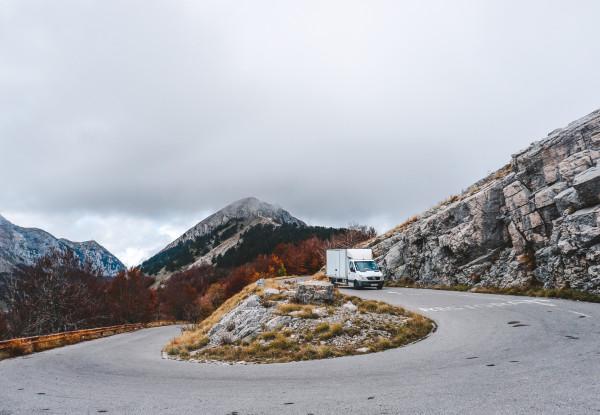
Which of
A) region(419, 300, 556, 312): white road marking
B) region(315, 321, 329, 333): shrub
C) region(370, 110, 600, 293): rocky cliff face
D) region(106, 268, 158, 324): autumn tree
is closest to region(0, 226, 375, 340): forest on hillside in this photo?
region(106, 268, 158, 324): autumn tree

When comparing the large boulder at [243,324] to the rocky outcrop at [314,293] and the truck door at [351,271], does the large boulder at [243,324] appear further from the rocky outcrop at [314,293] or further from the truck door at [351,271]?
the truck door at [351,271]

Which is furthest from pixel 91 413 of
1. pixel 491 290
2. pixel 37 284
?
pixel 37 284

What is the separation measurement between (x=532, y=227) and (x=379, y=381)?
24.3m

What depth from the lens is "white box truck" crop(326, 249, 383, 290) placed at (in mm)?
32906

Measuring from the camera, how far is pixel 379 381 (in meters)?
8.30

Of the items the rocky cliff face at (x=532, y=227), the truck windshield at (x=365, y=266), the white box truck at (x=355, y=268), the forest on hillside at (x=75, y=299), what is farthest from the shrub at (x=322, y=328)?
the forest on hillside at (x=75, y=299)

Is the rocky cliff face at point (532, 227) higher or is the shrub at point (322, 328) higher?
the rocky cliff face at point (532, 227)

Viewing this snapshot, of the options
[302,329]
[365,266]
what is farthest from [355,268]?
[302,329]

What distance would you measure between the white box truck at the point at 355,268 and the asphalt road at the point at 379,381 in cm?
1823

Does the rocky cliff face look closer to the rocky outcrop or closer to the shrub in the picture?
the rocky outcrop

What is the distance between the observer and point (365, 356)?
1176 cm

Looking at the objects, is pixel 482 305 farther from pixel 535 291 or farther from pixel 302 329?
pixel 302 329

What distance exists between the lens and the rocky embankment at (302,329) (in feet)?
43.0

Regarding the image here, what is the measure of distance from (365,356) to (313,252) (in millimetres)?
80908
